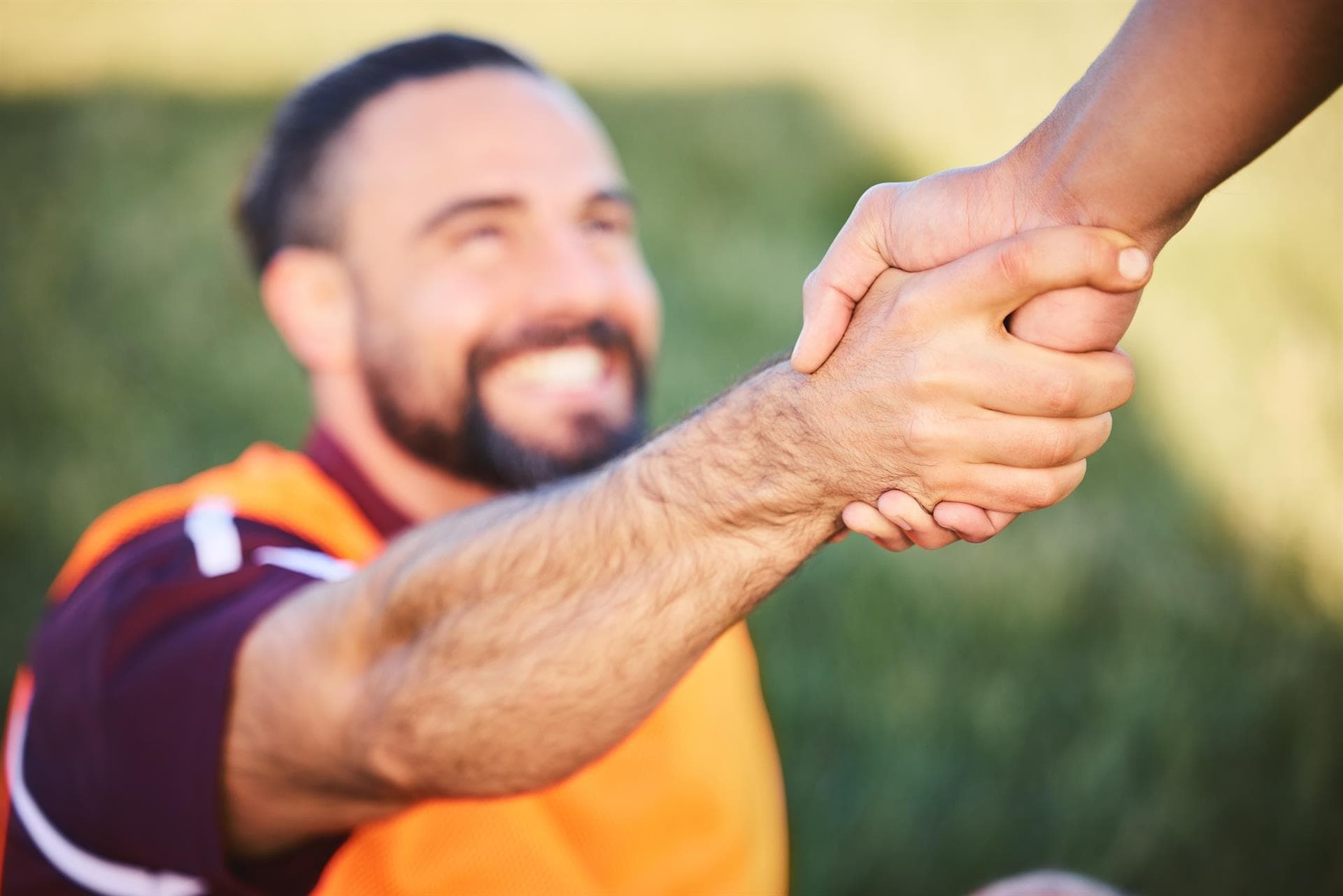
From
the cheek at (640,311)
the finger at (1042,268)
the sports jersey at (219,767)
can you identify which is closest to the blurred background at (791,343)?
the sports jersey at (219,767)

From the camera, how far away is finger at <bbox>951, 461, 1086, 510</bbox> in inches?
34.8

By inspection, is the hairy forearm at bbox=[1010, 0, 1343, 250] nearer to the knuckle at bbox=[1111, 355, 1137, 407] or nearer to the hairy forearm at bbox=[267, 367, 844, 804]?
the knuckle at bbox=[1111, 355, 1137, 407]

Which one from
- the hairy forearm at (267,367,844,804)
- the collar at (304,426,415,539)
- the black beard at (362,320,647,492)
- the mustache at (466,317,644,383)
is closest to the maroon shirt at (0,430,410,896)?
the hairy forearm at (267,367,844,804)

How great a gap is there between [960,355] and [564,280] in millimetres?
1200

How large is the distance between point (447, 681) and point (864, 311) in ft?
1.80

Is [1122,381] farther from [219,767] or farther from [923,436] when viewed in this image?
[219,767]

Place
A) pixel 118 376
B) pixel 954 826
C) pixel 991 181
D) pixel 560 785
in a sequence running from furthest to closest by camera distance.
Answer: pixel 118 376 < pixel 954 826 < pixel 560 785 < pixel 991 181

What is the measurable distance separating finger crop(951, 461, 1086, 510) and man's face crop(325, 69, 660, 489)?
1.03 m

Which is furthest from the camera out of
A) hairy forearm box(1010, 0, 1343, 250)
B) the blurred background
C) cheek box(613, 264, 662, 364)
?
the blurred background

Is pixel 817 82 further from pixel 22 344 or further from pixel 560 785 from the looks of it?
pixel 560 785

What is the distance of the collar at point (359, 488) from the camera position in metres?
1.60

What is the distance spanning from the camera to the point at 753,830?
156 cm

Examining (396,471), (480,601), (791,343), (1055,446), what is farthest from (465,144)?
(791,343)

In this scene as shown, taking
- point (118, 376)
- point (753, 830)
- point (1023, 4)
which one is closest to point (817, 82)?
point (1023, 4)
